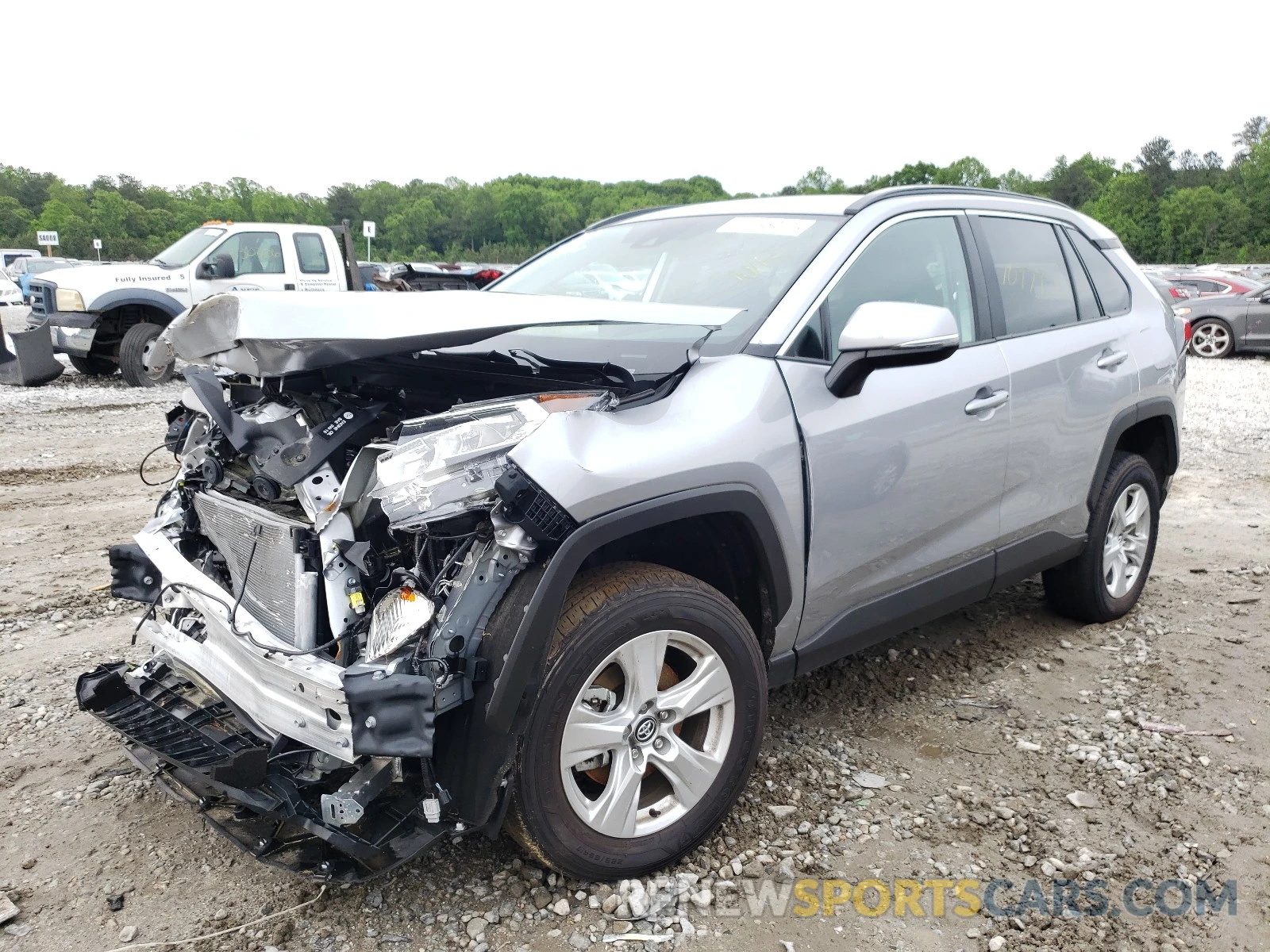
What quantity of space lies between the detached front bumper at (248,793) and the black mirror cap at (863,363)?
159 centimetres

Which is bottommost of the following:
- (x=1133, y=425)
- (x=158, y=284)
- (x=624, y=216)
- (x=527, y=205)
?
(x=1133, y=425)

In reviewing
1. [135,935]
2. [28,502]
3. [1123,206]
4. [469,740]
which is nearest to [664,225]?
[469,740]

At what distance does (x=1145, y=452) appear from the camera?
14.8ft

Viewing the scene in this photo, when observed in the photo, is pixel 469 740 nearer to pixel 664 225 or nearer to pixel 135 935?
pixel 135 935

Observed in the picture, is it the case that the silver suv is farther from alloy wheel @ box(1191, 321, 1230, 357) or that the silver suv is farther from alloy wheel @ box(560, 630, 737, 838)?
alloy wheel @ box(1191, 321, 1230, 357)

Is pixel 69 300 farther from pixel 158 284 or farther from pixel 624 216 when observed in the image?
pixel 624 216

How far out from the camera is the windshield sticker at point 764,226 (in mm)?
3229

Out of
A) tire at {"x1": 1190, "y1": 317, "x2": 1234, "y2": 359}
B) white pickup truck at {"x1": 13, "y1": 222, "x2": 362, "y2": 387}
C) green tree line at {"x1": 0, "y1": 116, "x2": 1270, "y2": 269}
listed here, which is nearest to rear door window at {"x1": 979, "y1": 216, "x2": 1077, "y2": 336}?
white pickup truck at {"x1": 13, "y1": 222, "x2": 362, "y2": 387}

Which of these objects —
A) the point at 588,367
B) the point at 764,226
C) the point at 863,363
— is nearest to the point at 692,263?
the point at 764,226

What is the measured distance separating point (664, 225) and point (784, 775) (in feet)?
6.92

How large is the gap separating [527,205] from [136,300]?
319 feet

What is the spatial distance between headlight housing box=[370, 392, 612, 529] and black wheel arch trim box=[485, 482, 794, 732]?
0.75 ft

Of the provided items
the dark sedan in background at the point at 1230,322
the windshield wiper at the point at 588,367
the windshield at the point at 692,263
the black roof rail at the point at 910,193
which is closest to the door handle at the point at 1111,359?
the black roof rail at the point at 910,193

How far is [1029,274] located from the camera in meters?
3.76
